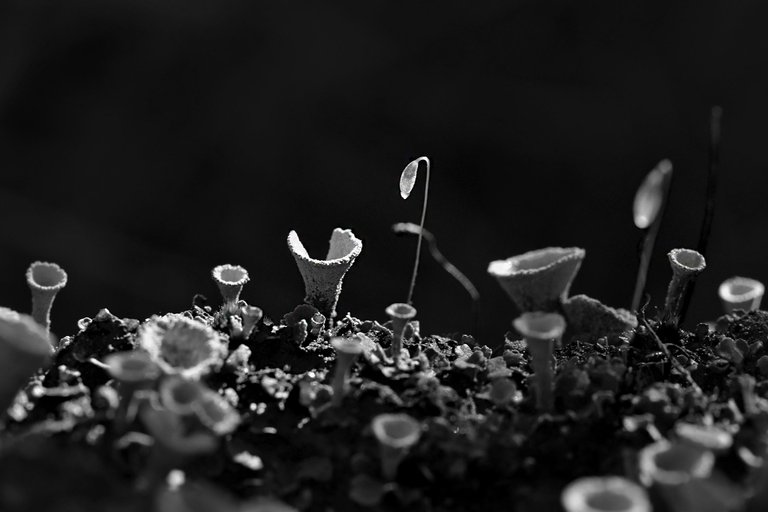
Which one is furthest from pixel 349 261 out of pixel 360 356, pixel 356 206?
pixel 356 206

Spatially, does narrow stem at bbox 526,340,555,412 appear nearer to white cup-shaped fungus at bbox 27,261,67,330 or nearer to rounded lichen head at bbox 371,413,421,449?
rounded lichen head at bbox 371,413,421,449

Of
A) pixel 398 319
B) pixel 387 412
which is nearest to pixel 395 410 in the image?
pixel 387 412

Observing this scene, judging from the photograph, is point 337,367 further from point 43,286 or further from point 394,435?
Result: point 43,286

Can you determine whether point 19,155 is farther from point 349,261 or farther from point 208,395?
point 208,395

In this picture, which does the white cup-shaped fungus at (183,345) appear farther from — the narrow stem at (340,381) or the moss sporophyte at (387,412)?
the narrow stem at (340,381)

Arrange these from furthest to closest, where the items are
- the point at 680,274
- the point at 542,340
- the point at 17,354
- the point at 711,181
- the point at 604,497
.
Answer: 1. the point at 680,274
2. the point at 711,181
3. the point at 542,340
4. the point at 17,354
5. the point at 604,497

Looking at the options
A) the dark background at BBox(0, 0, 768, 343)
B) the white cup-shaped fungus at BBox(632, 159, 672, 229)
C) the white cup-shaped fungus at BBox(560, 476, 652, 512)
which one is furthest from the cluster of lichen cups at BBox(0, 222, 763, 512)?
the dark background at BBox(0, 0, 768, 343)

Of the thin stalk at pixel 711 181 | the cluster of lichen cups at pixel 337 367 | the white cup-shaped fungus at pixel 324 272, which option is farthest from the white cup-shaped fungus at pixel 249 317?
the thin stalk at pixel 711 181
